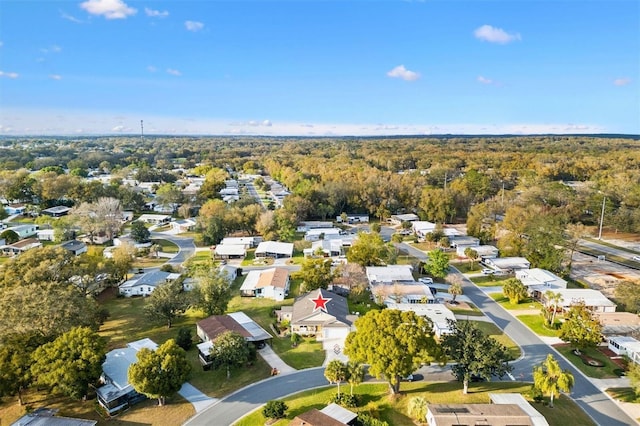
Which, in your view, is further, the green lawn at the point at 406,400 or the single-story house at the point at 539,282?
the single-story house at the point at 539,282

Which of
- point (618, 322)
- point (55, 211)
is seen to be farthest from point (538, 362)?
point (55, 211)

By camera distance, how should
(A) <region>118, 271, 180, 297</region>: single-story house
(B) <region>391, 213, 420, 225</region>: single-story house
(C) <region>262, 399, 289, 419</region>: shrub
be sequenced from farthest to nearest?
(B) <region>391, 213, 420, 225</region>: single-story house
(A) <region>118, 271, 180, 297</region>: single-story house
(C) <region>262, 399, 289, 419</region>: shrub

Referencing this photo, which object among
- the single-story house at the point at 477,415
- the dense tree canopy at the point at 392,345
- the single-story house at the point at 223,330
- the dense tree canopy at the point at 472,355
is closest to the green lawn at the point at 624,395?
the dense tree canopy at the point at 472,355

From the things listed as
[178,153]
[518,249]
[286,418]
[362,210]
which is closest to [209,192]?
[362,210]

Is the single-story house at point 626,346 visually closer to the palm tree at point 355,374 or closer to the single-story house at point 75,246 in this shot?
the palm tree at point 355,374

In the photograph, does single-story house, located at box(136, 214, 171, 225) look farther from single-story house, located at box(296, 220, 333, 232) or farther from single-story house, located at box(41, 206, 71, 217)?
single-story house, located at box(296, 220, 333, 232)

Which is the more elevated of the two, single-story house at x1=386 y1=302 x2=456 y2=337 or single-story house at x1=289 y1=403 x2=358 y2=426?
single-story house at x1=386 y1=302 x2=456 y2=337

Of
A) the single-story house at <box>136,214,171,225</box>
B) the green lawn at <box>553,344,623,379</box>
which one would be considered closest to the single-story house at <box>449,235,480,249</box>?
the green lawn at <box>553,344,623,379</box>
